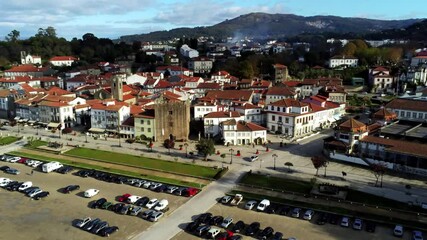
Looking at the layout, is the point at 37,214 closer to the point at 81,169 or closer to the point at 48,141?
the point at 81,169

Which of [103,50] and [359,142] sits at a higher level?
[103,50]

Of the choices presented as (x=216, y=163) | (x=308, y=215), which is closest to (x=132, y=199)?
(x=216, y=163)

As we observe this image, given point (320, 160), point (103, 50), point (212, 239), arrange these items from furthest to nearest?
point (103, 50), point (320, 160), point (212, 239)

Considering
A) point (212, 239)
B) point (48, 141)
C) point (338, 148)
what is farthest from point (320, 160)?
point (48, 141)

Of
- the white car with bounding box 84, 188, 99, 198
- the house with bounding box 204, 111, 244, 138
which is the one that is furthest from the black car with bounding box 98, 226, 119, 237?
the house with bounding box 204, 111, 244, 138

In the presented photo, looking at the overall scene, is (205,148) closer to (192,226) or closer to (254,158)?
(254,158)

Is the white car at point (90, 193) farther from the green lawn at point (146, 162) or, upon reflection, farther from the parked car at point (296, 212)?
the parked car at point (296, 212)
